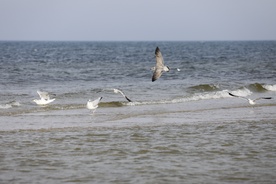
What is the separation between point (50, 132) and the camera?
1093 centimetres

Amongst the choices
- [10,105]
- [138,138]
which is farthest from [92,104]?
[138,138]

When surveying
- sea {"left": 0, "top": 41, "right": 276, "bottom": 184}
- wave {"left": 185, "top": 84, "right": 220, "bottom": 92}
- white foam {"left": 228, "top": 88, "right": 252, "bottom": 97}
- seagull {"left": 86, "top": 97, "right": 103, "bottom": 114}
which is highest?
wave {"left": 185, "top": 84, "right": 220, "bottom": 92}

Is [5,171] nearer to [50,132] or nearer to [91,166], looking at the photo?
[91,166]

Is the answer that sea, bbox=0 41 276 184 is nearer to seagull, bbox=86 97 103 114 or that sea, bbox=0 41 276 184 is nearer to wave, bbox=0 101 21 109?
wave, bbox=0 101 21 109

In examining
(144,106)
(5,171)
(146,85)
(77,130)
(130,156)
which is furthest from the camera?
(146,85)

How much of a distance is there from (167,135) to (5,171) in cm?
362

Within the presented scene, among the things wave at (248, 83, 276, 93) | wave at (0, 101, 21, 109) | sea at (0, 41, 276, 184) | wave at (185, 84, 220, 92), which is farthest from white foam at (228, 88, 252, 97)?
wave at (0, 101, 21, 109)

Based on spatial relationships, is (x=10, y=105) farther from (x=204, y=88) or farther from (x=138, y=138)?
(x=204, y=88)

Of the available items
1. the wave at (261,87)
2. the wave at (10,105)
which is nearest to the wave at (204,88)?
the wave at (261,87)

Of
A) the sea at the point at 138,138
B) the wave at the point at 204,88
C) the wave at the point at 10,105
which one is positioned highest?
the wave at the point at 204,88

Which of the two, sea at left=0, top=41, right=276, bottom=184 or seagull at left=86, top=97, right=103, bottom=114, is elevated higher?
seagull at left=86, top=97, right=103, bottom=114

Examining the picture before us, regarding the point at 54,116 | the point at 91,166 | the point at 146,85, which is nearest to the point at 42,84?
the point at 146,85

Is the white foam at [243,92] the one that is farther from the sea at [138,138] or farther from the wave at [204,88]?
the wave at [204,88]

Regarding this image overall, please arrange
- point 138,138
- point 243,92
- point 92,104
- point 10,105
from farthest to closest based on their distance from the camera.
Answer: point 243,92, point 10,105, point 92,104, point 138,138
